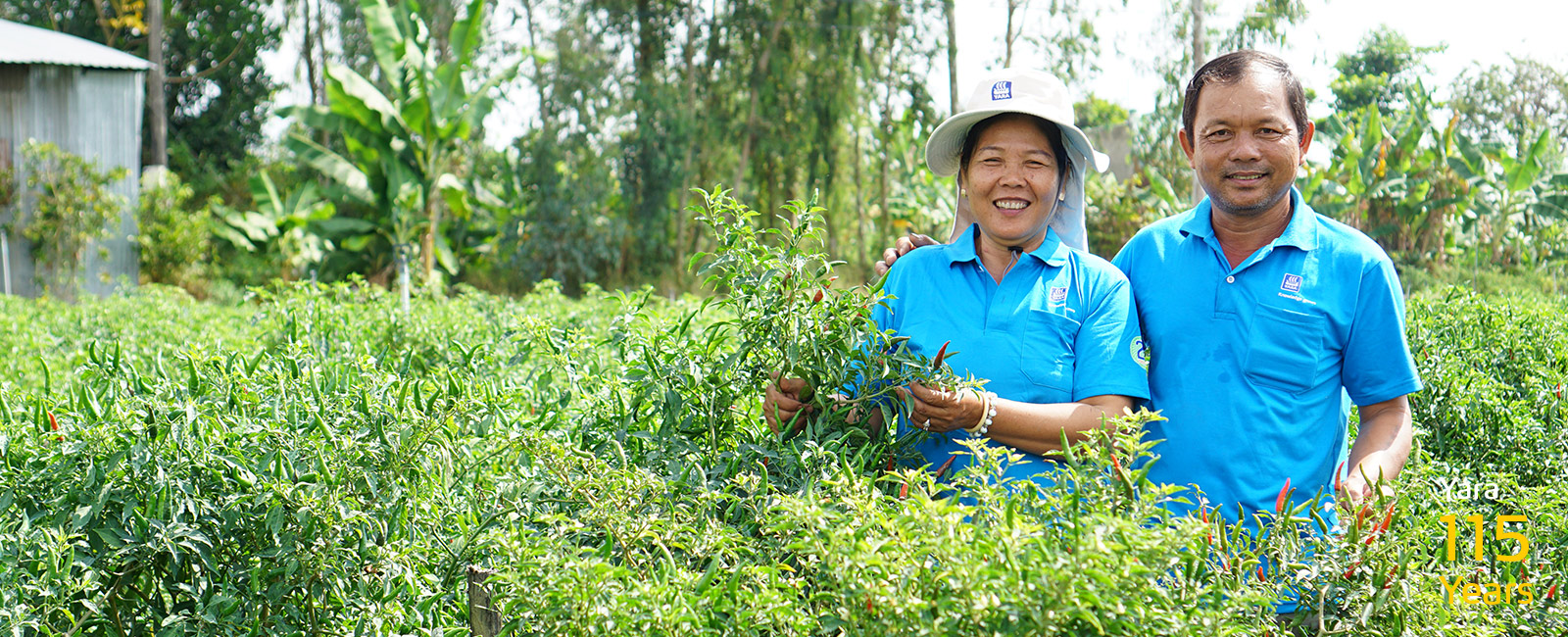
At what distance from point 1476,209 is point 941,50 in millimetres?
8606

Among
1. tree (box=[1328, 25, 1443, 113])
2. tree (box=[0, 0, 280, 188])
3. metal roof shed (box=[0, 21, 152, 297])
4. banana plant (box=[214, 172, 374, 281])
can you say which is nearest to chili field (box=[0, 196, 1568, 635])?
banana plant (box=[214, 172, 374, 281])

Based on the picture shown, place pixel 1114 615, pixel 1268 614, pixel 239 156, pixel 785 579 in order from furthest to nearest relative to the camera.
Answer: pixel 239 156, pixel 785 579, pixel 1268 614, pixel 1114 615

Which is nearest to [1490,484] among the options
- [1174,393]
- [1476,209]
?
[1174,393]

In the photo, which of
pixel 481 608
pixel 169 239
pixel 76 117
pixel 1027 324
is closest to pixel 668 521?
pixel 481 608

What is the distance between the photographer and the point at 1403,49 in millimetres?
28188

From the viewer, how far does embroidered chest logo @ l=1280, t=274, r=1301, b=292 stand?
2367mm

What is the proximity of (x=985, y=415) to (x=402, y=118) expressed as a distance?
14.0 metres

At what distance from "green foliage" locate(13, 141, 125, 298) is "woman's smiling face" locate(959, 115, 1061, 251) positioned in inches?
730

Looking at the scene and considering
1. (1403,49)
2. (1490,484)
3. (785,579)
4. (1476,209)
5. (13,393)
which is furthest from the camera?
(1403,49)

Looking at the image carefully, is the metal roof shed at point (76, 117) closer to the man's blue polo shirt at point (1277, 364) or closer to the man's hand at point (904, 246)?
the man's hand at point (904, 246)

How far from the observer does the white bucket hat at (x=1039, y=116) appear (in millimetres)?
2465

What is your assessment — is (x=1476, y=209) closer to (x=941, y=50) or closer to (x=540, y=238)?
(x=941, y=50)

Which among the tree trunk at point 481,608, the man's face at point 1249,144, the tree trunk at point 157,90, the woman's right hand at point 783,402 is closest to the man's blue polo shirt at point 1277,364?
the man's face at point 1249,144

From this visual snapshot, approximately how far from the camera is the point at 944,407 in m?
2.10
